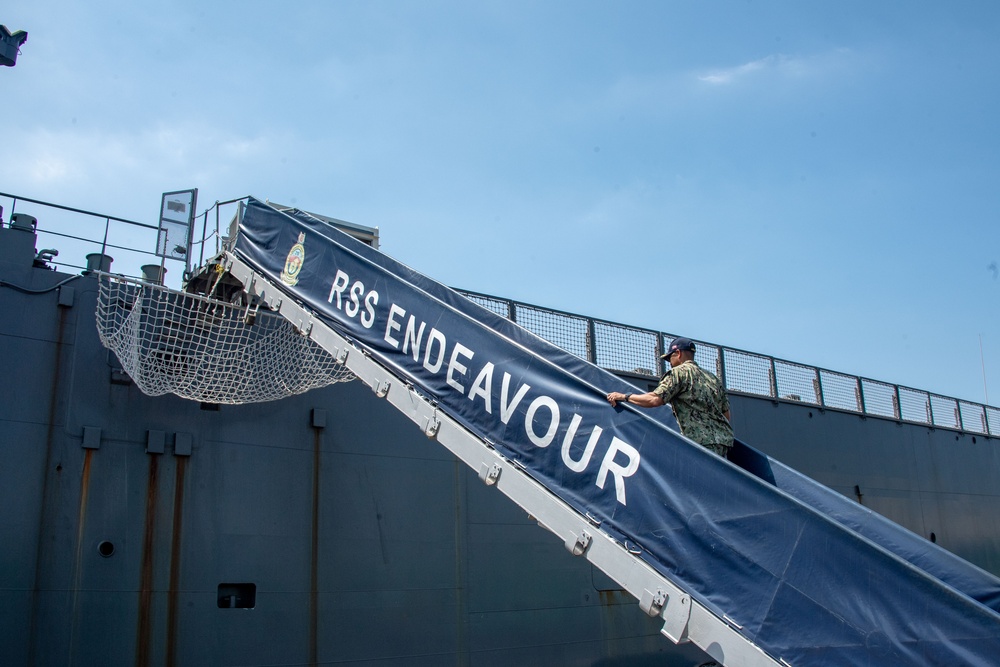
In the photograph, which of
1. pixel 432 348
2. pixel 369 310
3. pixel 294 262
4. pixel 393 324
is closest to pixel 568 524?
pixel 432 348

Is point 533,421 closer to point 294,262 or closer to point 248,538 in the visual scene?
point 294,262

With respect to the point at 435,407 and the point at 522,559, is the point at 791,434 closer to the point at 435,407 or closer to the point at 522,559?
the point at 522,559

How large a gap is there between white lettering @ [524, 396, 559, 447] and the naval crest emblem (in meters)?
3.27

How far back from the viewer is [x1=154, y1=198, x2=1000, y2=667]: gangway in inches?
140

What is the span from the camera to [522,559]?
10.3 metres

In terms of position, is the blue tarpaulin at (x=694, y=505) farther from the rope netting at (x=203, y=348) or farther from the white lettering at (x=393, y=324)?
the rope netting at (x=203, y=348)

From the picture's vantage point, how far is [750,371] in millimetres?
15031

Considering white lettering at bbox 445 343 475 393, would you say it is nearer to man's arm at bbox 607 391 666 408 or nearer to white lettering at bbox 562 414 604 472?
white lettering at bbox 562 414 604 472

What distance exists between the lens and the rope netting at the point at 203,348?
7.79 m

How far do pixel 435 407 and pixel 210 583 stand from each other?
363cm

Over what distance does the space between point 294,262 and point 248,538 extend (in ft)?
9.52

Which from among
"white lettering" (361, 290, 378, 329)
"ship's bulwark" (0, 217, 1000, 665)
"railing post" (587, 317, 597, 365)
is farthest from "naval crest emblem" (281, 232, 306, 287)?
"railing post" (587, 317, 597, 365)

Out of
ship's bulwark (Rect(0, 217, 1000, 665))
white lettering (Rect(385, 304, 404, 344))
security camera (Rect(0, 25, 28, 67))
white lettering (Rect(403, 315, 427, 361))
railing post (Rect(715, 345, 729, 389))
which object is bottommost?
ship's bulwark (Rect(0, 217, 1000, 665))

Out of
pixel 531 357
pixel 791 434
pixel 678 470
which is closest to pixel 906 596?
pixel 678 470
